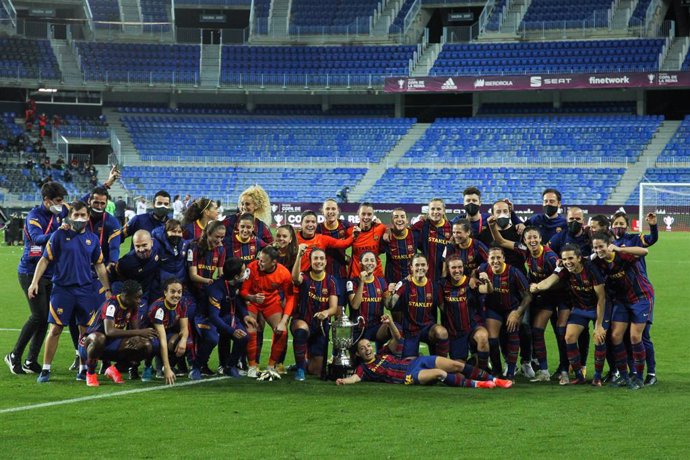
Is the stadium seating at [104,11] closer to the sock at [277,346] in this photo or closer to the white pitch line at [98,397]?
the sock at [277,346]

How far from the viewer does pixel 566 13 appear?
52.1 meters

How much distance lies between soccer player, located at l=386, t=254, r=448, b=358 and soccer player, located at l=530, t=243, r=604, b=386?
3.47 ft

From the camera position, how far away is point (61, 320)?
10594 millimetres

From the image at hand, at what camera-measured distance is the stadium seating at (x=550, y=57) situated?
1916 inches

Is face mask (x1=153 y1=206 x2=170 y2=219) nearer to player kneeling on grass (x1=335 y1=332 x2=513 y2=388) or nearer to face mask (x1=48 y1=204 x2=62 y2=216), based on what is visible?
face mask (x1=48 y1=204 x2=62 y2=216)

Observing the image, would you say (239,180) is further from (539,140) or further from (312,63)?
(539,140)

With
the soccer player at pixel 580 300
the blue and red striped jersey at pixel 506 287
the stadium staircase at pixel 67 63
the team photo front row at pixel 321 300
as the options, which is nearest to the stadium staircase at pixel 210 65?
the stadium staircase at pixel 67 63

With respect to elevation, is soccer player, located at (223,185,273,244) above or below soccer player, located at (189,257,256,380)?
above

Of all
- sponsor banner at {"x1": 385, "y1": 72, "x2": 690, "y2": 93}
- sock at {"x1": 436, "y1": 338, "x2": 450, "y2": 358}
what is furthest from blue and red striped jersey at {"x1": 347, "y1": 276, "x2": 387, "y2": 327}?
sponsor banner at {"x1": 385, "y1": 72, "x2": 690, "y2": 93}

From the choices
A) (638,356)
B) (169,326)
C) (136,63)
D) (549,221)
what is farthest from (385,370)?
(136,63)

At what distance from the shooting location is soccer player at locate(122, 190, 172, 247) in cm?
1132

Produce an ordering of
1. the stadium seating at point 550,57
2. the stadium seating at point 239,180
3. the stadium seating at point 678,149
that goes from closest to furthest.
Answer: the stadium seating at point 678,149
the stadium seating at point 239,180
the stadium seating at point 550,57

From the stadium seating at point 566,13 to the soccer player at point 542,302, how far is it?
4204 cm

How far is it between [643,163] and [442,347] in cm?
3724
